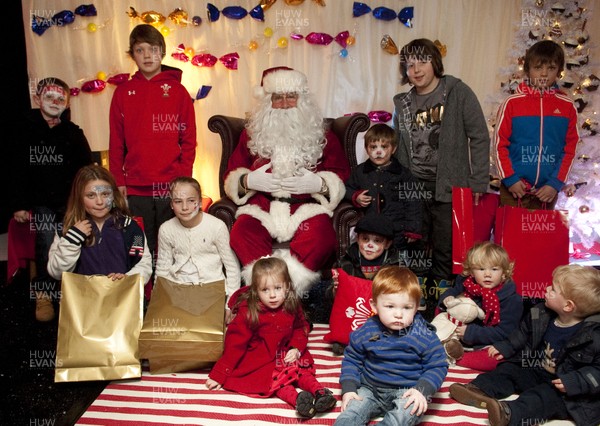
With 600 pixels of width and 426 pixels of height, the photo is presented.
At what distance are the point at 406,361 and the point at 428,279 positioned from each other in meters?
1.79

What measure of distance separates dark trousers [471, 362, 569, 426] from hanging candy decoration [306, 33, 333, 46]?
338 centimetres

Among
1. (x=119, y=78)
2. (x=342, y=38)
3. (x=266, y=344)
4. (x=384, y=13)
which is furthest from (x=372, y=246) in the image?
(x=119, y=78)

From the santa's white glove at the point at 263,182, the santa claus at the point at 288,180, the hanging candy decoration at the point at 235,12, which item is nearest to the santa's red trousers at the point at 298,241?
the santa claus at the point at 288,180

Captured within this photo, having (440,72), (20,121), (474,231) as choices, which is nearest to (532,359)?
(474,231)

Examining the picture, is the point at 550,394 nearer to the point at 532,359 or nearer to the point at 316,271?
the point at 532,359

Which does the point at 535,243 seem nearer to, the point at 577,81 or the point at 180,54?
the point at 577,81

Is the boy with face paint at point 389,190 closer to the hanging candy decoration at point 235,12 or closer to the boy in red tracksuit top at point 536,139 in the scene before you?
the boy in red tracksuit top at point 536,139

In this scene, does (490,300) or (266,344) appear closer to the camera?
(266,344)

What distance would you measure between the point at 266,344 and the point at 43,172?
2.13 metres

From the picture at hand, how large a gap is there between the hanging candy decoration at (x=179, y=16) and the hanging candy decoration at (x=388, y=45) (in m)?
1.88

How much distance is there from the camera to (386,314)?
2.39m

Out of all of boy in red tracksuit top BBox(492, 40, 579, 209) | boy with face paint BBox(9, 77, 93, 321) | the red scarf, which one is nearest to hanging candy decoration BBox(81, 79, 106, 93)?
boy with face paint BBox(9, 77, 93, 321)

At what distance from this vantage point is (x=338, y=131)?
4234mm

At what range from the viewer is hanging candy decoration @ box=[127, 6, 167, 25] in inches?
193
